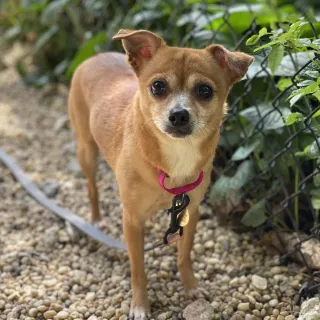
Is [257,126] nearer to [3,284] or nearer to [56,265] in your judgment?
[56,265]

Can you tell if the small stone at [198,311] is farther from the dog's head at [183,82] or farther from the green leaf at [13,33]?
the green leaf at [13,33]

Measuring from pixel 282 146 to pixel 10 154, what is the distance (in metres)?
2.18

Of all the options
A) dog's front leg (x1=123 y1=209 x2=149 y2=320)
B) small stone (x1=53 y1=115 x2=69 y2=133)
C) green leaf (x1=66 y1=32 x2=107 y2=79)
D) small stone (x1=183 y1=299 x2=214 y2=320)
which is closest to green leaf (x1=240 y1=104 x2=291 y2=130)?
dog's front leg (x1=123 y1=209 x2=149 y2=320)

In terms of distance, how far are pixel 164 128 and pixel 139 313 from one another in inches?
34.7

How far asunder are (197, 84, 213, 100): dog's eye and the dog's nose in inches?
5.3

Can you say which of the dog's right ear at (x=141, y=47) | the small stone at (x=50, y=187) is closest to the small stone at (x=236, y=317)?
the dog's right ear at (x=141, y=47)

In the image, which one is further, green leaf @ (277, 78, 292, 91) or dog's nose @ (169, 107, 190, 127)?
green leaf @ (277, 78, 292, 91)

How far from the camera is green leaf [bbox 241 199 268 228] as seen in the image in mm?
2629

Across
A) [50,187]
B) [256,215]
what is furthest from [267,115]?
[50,187]

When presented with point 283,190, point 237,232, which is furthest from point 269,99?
point 237,232

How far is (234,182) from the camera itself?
2.65m

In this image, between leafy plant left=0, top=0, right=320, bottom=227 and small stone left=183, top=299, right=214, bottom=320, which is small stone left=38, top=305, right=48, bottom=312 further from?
leafy plant left=0, top=0, right=320, bottom=227

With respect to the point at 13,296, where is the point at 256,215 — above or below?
above

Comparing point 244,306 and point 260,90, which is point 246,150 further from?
point 244,306
